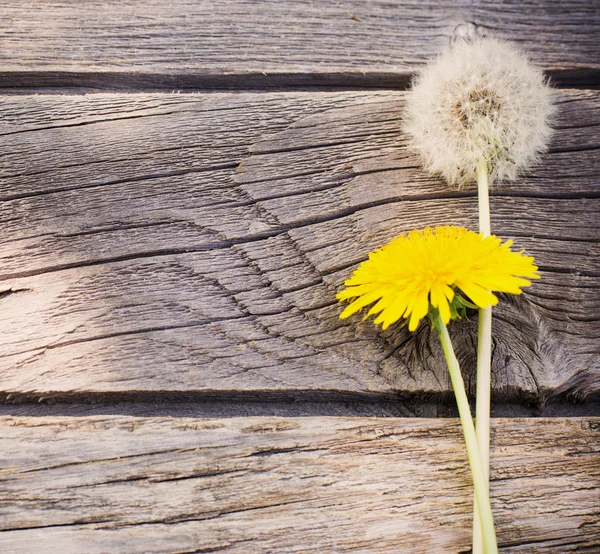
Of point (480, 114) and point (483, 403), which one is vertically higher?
point (480, 114)

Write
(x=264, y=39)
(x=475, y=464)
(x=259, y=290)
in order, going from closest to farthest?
(x=475, y=464)
(x=259, y=290)
(x=264, y=39)

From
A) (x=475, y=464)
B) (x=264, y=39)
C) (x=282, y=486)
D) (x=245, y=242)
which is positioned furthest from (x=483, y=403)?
(x=264, y=39)

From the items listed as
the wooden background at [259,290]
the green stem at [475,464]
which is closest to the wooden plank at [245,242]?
the wooden background at [259,290]

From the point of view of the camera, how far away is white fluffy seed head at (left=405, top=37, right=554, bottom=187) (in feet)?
2.74

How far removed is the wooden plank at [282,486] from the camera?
688 mm

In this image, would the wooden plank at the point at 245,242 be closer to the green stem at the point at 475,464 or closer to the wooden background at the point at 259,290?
the wooden background at the point at 259,290

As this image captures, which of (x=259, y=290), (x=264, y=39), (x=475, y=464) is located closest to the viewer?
(x=475, y=464)

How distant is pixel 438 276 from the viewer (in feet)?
2.10

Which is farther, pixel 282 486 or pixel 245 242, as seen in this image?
pixel 245 242

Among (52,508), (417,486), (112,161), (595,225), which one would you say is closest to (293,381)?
(417,486)

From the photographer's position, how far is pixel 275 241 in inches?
33.6

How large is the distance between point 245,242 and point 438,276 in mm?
350

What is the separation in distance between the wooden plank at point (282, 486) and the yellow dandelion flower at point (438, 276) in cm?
22

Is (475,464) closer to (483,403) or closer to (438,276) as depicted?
(483,403)
